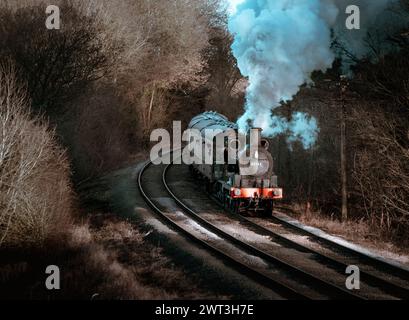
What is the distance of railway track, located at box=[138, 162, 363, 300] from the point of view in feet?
29.7

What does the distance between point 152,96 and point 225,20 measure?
9612 millimetres

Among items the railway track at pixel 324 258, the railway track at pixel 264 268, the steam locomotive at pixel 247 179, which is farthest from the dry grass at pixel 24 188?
the steam locomotive at pixel 247 179

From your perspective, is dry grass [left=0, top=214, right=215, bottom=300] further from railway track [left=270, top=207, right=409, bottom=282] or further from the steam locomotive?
railway track [left=270, top=207, right=409, bottom=282]

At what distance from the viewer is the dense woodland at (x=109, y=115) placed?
1241 cm

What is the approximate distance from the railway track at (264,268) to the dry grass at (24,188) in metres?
3.89

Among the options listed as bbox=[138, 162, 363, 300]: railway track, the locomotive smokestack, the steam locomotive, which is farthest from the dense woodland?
bbox=[138, 162, 363, 300]: railway track

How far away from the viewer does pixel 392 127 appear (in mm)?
14828

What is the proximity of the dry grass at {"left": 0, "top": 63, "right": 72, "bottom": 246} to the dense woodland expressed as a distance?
0.10 feet

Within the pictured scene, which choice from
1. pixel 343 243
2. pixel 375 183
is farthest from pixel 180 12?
pixel 343 243

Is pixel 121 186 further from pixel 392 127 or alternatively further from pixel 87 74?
pixel 392 127

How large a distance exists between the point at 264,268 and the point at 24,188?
6.08 meters

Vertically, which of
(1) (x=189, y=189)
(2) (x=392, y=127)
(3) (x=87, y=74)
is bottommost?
(1) (x=189, y=189)

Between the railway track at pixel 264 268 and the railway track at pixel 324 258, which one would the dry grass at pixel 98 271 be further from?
the railway track at pixel 324 258

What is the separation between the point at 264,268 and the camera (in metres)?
10.9
